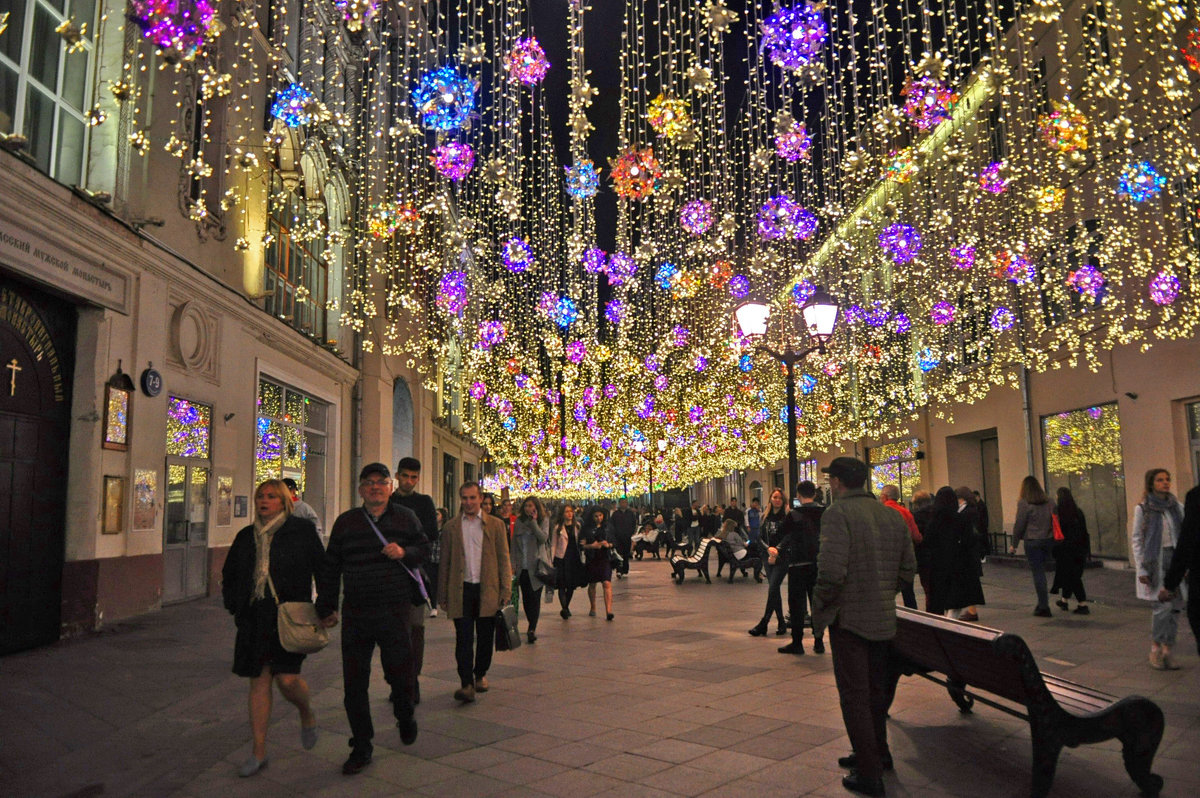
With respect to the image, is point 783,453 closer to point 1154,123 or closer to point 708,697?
point 1154,123

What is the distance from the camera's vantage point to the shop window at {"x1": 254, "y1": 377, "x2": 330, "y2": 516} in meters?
17.1

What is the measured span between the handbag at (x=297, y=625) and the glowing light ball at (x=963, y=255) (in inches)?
643

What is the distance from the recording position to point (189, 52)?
24.6 feet

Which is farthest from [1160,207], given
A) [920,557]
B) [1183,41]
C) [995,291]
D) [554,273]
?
[554,273]

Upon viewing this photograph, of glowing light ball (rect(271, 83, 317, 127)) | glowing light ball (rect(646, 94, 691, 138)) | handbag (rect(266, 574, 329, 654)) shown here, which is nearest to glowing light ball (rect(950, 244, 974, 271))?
glowing light ball (rect(646, 94, 691, 138))

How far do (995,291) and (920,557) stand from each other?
13580 millimetres

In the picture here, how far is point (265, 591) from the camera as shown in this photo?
204 inches

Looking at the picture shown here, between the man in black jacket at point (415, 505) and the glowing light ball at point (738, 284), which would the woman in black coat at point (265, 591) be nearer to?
the man in black jacket at point (415, 505)

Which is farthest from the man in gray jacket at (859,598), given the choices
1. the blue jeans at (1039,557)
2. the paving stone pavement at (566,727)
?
the blue jeans at (1039,557)

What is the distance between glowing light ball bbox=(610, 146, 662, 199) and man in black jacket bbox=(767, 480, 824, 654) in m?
5.48

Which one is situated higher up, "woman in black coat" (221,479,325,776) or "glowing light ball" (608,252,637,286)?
"glowing light ball" (608,252,637,286)

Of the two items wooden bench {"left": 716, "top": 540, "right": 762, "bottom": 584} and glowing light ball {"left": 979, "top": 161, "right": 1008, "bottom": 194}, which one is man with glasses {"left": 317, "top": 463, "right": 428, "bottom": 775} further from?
wooden bench {"left": 716, "top": 540, "right": 762, "bottom": 584}

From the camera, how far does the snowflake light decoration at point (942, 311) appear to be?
71.3 ft

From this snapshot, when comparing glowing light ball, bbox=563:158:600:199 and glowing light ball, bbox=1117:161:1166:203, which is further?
glowing light ball, bbox=1117:161:1166:203
